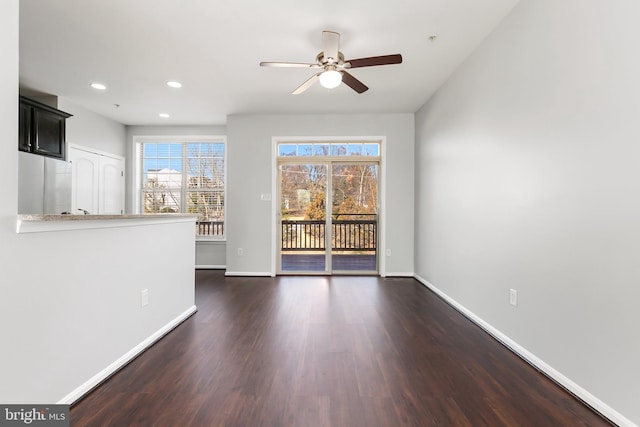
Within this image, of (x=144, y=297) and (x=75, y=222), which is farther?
(x=144, y=297)

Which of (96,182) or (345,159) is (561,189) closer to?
(345,159)

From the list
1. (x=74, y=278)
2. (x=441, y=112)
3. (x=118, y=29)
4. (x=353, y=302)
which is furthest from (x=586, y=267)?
(x=118, y=29)

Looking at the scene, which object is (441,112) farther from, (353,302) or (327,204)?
(353,302)

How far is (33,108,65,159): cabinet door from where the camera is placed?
371cm

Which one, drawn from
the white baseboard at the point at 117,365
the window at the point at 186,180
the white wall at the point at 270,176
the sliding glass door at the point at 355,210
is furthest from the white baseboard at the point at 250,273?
the white baseboard at the point at 117,365

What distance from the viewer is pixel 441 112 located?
145 inches

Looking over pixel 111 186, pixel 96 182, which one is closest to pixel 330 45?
pixel 96 182

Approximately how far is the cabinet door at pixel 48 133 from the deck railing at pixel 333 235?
3253mm

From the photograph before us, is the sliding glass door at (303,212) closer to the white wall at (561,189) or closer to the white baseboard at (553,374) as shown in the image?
the white wall at (561,189)

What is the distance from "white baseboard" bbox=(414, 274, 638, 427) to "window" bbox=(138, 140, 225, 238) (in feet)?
14.5

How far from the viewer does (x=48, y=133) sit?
386 cm

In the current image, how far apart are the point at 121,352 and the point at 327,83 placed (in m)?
2.59

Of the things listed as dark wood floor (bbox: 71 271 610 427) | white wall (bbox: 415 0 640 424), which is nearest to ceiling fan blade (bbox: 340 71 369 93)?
white wall (bbox: 415 0 640 424)
